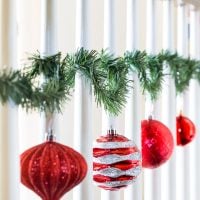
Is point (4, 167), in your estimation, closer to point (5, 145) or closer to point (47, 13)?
point (5, 145)

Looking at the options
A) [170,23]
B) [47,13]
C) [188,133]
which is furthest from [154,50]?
[47,13]

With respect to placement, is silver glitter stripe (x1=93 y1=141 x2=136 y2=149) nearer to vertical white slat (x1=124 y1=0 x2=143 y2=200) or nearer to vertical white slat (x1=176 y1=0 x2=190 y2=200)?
vertical white slat (x1=124 y1=0 x2=143 y2=200)

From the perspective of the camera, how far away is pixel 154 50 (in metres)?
1.44

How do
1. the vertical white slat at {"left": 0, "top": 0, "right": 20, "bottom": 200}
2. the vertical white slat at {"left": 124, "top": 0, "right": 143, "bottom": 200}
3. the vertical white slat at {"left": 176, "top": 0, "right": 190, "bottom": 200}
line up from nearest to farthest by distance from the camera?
the vertical white slat at {"left": 0, "top": 0, "right": 20, "bottom": 200} → the vertical white slat at {"left": 124, "top": 0, "right": 143, "bottom": 200} → the vertical white slat at {"left": 176, "top": 0, "right": 190, "bottom": 200}

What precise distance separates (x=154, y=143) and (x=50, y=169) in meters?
0.42

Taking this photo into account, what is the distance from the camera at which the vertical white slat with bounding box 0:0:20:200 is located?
870 mm

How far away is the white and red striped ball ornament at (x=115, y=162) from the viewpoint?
0.91m

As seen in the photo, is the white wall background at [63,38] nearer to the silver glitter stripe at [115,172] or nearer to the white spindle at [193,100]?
the silver glitter stripe at [115,172]

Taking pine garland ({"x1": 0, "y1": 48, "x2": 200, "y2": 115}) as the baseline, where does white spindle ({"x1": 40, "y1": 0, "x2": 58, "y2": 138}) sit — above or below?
above

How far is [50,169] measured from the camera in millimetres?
746

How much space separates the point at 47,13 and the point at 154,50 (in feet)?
1.83

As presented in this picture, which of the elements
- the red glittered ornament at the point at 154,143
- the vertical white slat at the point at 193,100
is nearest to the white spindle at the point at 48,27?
the red glittered ornament at the point at 154,143

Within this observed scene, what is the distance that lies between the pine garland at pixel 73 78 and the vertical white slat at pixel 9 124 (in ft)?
0.17

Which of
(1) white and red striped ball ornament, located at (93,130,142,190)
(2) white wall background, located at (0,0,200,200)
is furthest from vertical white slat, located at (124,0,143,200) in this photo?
(1) white and red striped ball ornament, located at (93,130,142,190)
